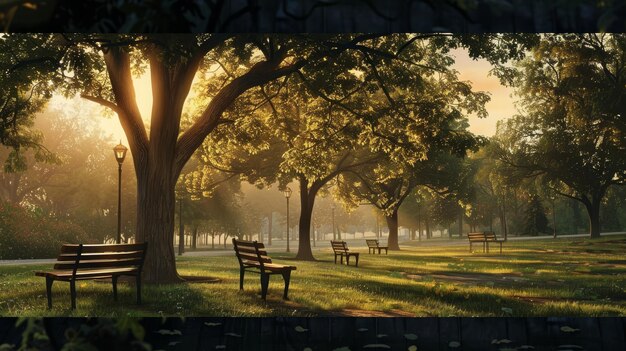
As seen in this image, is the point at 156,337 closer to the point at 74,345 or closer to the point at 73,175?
the point at 74,345

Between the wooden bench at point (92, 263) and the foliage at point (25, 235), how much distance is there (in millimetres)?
17918

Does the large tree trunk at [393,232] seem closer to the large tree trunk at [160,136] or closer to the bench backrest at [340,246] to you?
the bench backrest at [340,246]

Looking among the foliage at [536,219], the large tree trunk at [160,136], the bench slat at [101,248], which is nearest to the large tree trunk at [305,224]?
the large tree trunk at [160,136]

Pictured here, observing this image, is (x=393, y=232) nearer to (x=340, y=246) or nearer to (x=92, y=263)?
(x=340, y=246)

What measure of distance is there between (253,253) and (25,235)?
18387 millimetres

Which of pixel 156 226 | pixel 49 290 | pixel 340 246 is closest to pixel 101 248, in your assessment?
pixel 49 290

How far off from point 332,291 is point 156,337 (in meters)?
6.28

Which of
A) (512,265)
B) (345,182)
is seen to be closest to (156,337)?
(512,265)

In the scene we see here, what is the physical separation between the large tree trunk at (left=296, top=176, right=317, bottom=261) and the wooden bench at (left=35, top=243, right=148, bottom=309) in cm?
1740

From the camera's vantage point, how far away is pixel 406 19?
4805 mm

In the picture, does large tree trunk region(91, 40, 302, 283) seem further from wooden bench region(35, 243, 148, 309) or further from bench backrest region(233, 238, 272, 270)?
wooden bench region(35, 243, 148, 309)

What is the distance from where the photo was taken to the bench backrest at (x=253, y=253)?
410 inches

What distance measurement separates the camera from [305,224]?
2714cm

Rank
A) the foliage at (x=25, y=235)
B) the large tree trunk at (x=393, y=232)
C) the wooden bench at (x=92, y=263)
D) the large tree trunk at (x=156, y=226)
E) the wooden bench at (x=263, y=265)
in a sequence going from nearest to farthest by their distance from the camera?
1. the wooden bench at (x=92, y=263)
2. the wooden bench at (x=263, y=265)
3. the large tree trunk at (x=156, y=226)
4. the foliage at (x=25, y=235)
5. the large tree trunk at (x=393, y=232)
